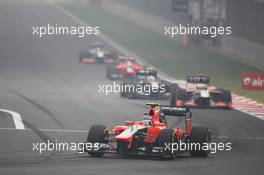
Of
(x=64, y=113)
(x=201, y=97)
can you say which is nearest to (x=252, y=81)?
(x=201, y=97)

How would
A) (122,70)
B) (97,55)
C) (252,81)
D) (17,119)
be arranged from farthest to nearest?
(97,55), (122,70), (252,81), (17,119)

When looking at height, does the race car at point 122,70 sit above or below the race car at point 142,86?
above

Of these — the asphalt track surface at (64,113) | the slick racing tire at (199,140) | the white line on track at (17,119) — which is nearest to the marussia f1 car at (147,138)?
the slick racing tire at (199,140)

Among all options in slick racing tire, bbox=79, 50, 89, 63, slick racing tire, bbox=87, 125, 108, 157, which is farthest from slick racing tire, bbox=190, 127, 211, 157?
slick racing tire, bbox=79, 50, 89, 63

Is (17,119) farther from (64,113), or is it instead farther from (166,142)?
(166,142)

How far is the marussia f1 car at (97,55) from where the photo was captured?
184 ft

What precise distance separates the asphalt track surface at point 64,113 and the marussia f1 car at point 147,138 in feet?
0.83

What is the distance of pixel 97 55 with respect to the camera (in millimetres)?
57719

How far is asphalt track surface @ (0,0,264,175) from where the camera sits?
26.7 m

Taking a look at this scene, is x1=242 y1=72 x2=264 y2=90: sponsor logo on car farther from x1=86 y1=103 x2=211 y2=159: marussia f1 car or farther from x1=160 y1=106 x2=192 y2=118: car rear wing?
x1=86 y1=103 x2=211 y2=159: marussia f1 car

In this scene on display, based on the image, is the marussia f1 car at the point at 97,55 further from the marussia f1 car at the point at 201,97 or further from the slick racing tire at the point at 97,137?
the slick racing tire at the point at 97,137

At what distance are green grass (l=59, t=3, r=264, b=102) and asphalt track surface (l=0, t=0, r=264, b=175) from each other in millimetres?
2949

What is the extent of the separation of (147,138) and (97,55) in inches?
1158

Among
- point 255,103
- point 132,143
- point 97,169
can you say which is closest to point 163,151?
point 132,143
